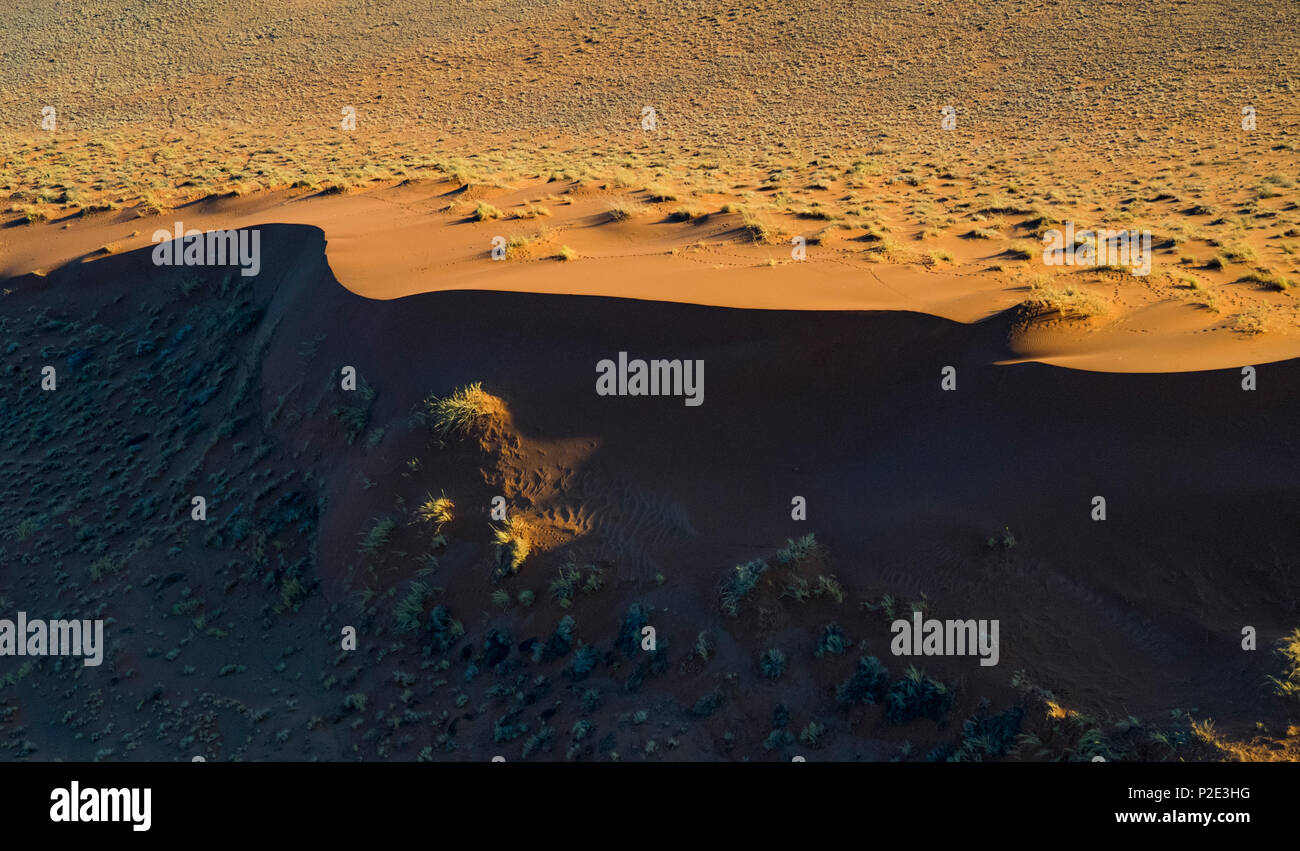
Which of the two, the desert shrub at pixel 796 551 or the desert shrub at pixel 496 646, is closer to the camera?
the desert shrub at pixel 796 551

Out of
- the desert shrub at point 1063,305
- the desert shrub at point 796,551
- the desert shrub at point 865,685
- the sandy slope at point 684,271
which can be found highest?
the sandy slope at point 684,271

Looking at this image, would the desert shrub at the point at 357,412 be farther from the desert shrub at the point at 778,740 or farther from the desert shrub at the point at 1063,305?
the desert shrub at the point at 1063,305

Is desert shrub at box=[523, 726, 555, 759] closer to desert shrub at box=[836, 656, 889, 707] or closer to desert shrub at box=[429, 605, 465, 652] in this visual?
desert shrub at box=[429, 605, 465, 652]

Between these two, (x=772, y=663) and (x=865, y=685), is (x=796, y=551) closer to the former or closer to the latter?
(x=772, y=663)

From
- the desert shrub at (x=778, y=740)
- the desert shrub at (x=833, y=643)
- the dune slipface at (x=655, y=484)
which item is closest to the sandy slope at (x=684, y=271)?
the dune slipface at (x=655, y=484)

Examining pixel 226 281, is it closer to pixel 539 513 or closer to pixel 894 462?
pixel 539 513

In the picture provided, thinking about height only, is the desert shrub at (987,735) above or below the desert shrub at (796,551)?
below

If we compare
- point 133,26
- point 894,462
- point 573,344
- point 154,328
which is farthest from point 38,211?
point 133,26
